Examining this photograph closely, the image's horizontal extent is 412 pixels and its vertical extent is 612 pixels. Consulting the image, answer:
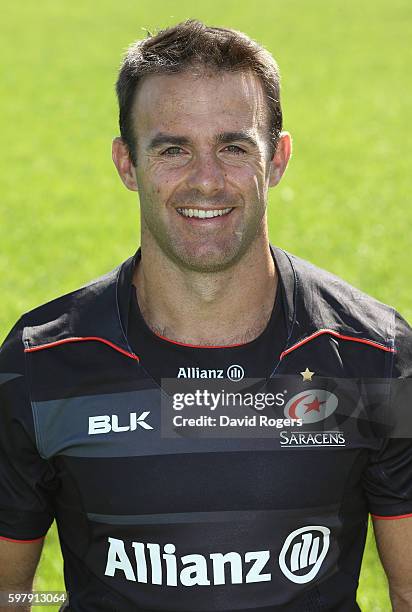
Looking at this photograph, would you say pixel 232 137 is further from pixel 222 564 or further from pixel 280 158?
pixel 222 564

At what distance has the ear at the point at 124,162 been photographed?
3.34 m

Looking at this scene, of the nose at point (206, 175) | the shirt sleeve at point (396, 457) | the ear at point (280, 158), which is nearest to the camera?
the nose at point (206, 175)

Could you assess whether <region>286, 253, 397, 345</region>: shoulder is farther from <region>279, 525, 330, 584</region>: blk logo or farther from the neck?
<region>279, 525, 330, 584</region>: blk logo

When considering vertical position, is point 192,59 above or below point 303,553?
above

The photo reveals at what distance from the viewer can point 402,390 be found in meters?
3.13

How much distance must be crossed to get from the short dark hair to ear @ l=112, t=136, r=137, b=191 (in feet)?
0.11

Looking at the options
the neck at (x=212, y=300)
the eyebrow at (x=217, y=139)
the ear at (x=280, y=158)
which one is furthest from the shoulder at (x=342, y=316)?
the eyebrow at (x=217, y=139)

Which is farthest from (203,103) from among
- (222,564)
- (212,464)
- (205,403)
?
(222,564)

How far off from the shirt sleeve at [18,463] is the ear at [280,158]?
0.92m

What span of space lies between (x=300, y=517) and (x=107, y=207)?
11.7 meters

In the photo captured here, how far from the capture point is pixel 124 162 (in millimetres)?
3369

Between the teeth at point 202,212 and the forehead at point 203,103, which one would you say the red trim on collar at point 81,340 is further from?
the forehead at point 203,103

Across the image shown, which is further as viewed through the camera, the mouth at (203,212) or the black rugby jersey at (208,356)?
the black rugby jersey at (208,356)

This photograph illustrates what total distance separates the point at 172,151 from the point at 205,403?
0.76 m
